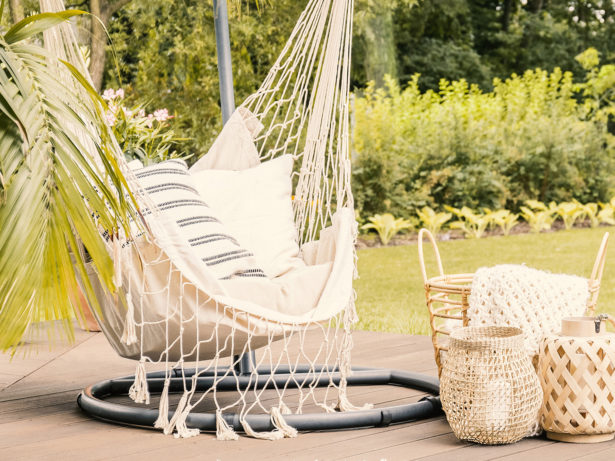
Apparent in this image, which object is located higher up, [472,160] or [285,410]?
[472,160]

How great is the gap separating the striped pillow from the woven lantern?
810 mm

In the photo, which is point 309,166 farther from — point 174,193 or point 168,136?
point 168,136

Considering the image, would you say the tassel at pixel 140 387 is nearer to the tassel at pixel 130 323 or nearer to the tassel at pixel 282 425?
the tassel at pixel 130 323

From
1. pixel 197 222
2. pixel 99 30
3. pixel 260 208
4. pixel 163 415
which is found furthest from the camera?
pixel 99 30

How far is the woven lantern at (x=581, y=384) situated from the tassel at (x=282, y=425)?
1.90 feet

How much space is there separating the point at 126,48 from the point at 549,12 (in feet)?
22.3

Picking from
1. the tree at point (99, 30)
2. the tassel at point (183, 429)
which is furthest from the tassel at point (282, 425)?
the tree at point (99, 30)

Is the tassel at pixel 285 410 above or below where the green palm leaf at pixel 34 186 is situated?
below

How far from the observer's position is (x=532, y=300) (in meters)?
1.92

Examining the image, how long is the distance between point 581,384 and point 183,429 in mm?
916

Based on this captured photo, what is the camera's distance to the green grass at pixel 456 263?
14.5ft

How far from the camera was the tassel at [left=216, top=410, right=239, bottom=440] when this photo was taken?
1.92 meters

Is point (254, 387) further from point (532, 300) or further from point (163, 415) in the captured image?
point (532, 300)

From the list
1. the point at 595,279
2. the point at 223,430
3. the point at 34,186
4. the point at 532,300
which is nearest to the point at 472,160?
the point at 595,279
